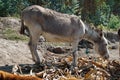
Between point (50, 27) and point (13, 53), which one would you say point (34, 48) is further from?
point (13, 53)

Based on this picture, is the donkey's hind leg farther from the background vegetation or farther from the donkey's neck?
the background vegetation

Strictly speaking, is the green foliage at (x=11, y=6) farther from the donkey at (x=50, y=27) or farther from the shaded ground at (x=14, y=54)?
the donkey at (x=50, y=27)

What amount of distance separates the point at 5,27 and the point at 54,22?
556 centimetres

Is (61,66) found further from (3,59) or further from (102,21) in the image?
(102,21)

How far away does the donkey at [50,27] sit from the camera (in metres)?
11.5

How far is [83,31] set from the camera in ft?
38.9

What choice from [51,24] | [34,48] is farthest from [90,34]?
[34,48]

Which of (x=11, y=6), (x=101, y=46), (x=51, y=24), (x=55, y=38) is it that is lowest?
(x=101, y=46)

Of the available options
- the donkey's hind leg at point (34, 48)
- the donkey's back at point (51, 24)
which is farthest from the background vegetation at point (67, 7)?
the donkey's back at point (51, 24)

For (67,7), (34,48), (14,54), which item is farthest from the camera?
(67,7)

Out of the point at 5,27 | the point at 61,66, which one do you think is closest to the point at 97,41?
the point at 61,66

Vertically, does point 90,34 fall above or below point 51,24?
below

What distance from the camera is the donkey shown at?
37.7ft

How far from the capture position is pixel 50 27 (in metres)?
11.5
